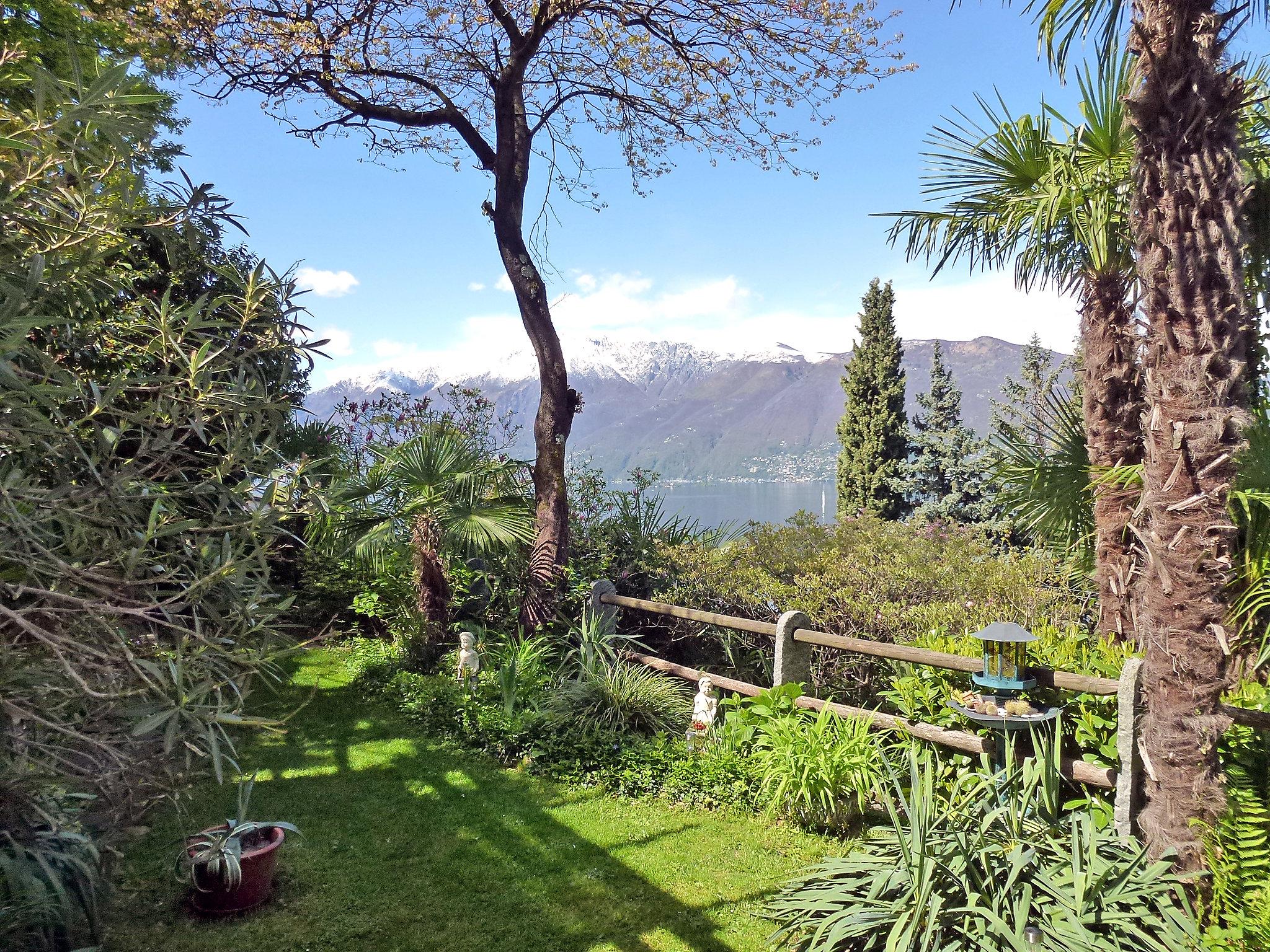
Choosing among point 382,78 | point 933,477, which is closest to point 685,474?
point 933,477

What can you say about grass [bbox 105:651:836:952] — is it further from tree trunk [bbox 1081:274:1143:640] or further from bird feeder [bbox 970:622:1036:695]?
tree trunk [bbox 1081:274:1143:640]

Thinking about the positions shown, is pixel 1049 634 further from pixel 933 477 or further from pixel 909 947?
pixel 933 477

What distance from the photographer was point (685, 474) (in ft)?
416

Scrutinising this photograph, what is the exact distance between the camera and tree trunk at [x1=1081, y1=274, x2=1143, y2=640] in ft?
14.2

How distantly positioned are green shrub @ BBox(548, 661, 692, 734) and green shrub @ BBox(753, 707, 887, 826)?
1.26 m

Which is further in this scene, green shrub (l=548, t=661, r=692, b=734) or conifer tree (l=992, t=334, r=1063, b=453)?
green shrub (l=548, t=661, r=692, b=734)

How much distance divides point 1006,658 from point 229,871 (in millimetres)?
3673

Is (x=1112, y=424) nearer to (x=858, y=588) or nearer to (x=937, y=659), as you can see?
(x=937, y=659)

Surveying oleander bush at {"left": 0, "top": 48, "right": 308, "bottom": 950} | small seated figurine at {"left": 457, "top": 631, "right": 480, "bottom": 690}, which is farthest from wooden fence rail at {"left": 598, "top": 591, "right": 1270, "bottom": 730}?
oleander bush at {"left": 0, "top": 48, "right": 308, "bottom": 950}

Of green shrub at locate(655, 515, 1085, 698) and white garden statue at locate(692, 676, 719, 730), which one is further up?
Result: green shrub at locate(655, 515, 1085, 698)

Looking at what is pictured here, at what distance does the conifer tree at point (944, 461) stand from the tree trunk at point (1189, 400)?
47.8ft

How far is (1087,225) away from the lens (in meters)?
4.18

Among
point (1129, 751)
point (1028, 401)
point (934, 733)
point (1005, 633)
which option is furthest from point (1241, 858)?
point (1028, 401)

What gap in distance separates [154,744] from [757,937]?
2.49m
